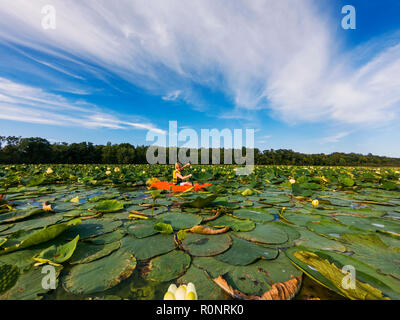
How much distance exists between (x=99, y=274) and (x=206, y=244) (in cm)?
61

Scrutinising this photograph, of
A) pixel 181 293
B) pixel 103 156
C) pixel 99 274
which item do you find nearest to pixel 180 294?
pixel 181 293

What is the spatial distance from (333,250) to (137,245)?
1.24 m

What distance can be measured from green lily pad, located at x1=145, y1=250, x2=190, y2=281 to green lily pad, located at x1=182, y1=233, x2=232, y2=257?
0.28 feet

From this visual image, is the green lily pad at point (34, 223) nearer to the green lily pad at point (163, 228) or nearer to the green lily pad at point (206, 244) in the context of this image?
the green lily pad at point (163, 228)

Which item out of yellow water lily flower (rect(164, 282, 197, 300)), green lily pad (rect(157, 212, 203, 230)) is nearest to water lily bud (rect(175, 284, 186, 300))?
yellow water lily flower (rect(164, 282, 197, 300))

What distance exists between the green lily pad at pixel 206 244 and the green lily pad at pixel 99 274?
0.34 metres

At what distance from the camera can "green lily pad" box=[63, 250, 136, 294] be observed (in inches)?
27.3

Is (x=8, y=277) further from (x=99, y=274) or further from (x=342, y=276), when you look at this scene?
(x=342, y=276)

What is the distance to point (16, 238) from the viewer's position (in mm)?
1098

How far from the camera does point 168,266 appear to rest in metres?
0.85

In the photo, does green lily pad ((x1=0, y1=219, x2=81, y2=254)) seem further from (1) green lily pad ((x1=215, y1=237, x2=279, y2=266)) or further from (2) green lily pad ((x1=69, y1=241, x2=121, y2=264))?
(1) green lily pad ((x1=215, y1=237, x2=279, y2=266))
